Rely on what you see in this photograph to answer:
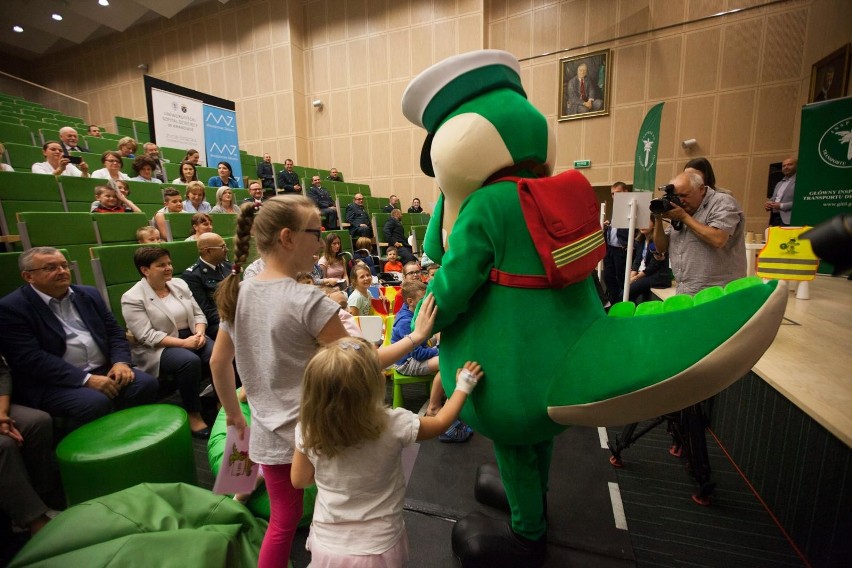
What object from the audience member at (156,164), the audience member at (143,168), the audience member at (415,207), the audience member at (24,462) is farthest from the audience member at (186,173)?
the audience member at (415,207)

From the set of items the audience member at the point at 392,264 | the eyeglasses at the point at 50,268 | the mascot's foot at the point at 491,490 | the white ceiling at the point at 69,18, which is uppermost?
the white ceiling at the point at 69,18

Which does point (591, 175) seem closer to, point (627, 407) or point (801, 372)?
point (801, 372)

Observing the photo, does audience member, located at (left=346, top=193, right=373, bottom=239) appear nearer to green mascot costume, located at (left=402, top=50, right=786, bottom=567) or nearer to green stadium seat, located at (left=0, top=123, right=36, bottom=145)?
green stadium seat, located at (left=0, top=123, right=36, bottom=145)

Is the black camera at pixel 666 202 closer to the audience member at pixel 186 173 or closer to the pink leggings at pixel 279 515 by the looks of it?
the pink leggings at pixel 279 515

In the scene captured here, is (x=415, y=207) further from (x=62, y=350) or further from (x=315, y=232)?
(x=315, y=232)

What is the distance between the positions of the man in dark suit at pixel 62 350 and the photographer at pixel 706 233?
108 inches

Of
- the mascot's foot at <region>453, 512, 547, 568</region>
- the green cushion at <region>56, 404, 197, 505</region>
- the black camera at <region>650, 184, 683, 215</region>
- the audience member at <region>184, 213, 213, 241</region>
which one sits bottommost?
the mascot's foot at <region>453, 512, 547, 568</region>

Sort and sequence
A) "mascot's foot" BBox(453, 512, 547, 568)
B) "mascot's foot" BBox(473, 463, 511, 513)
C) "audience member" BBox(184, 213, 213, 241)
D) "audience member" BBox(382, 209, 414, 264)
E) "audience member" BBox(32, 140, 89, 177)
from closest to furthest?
"mascot's foot" BBox(453, 512, 547, 568) → "mascot's foot" BBox(473, 463, 511, 513) → "audience member" BBox(184, 213, 213, 241) → "audience member" BBox(32, 140, 89, 177) → "audience member" BBox(382, 209, 414, 264)

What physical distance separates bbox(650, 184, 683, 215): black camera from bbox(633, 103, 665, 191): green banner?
1.12m

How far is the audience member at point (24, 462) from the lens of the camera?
56.9 inches

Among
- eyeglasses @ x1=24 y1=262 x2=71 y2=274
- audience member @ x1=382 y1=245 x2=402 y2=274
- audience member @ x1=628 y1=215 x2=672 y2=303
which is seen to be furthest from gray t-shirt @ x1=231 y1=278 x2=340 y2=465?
audience member @ x1=382 y1=245 x2=402 y2=274

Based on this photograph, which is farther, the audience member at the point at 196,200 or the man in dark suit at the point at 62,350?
the audience member at the point at 196,200

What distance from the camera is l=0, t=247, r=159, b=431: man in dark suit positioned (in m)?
1.77

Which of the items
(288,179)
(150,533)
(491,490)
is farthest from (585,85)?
(150,533)
